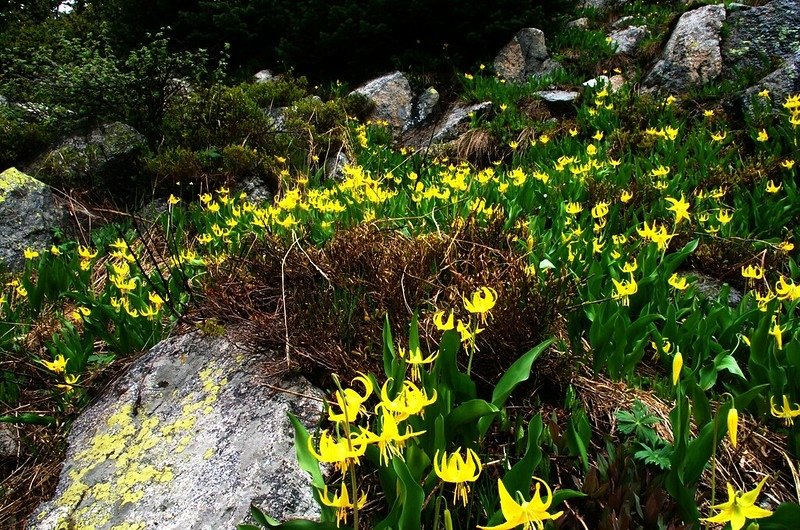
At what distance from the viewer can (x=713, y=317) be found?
2096 millimetres

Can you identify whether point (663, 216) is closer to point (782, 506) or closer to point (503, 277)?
point (503, 277)

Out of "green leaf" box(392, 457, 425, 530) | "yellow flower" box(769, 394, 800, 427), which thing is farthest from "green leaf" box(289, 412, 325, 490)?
"yellow flower" box(769, 394, 800, 427)

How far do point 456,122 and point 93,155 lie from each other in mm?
4400

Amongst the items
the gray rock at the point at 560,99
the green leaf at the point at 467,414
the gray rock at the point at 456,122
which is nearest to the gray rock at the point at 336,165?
the gray rock at the point at 456,122

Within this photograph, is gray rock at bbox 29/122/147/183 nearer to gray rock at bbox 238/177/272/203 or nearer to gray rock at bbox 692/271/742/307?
gray rock at bbox 238/177/272/203

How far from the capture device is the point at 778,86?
501cm

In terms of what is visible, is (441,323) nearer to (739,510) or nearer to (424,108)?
(739,510)

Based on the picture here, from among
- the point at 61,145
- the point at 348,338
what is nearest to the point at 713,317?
the point at 348,338

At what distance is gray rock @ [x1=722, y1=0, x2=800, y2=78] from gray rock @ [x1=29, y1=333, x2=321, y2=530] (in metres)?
6.61

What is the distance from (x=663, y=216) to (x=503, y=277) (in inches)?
75.6

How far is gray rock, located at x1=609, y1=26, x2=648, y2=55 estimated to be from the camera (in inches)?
317

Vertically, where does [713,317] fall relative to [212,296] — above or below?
below

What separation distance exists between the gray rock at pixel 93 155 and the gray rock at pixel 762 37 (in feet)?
22.3

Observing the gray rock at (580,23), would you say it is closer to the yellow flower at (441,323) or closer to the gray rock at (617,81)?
the gray rock at (617,81)
